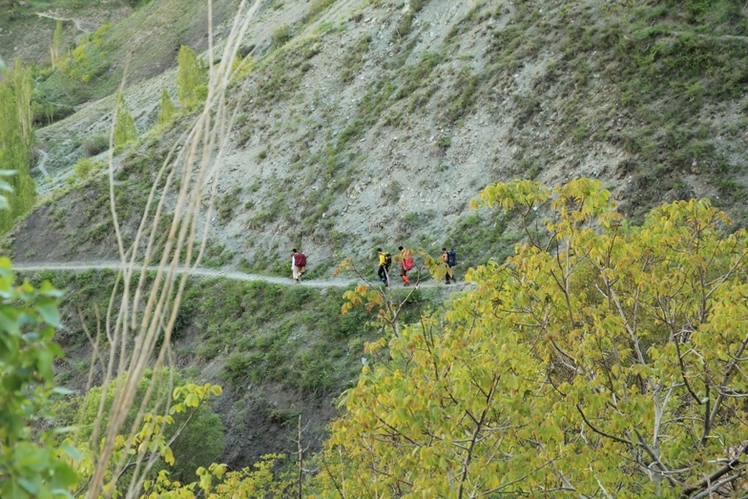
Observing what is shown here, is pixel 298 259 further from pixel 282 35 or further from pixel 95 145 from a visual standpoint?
pixel 95 145

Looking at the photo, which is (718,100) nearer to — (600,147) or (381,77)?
(600,147)

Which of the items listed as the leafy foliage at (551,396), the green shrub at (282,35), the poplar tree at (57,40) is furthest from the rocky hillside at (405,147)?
the poplar tree at (57,40)

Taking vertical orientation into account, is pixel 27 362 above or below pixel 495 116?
above

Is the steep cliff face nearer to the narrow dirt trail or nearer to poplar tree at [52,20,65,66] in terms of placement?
the narrow dirt trail

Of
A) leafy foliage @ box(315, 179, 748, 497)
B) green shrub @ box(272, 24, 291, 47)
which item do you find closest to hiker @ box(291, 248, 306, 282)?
leafy foliage @ box(315, 179, 748, 497)

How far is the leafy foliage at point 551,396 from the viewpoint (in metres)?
7.07

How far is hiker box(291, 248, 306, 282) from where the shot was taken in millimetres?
31109

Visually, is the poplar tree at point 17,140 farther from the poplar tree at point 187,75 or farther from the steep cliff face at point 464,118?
the steep cliff face at point 464,118

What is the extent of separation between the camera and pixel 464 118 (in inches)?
1325

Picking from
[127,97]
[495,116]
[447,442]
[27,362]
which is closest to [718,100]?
[495,116]

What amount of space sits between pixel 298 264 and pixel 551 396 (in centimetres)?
2320

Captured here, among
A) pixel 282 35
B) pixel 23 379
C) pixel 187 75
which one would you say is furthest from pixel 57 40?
pixel 23 379

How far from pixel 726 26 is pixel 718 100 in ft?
12.3

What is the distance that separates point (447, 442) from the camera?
21.9 ft
